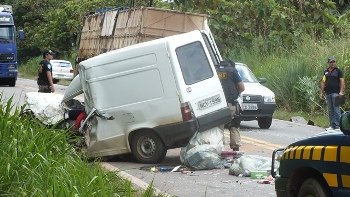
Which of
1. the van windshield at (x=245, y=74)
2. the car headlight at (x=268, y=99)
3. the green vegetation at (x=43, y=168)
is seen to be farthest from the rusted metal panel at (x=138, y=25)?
the green vegetation at (x=43, y=168)

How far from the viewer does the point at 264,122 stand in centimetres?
2088

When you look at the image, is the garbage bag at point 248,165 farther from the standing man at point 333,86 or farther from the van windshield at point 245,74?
the van windshield at point 245,74

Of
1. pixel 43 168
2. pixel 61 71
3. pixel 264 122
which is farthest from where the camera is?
pixel 61 71

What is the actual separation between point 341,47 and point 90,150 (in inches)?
603

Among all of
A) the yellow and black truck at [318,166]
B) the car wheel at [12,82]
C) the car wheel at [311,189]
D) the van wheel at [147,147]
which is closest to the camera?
the yellow and black truck at [318,166]

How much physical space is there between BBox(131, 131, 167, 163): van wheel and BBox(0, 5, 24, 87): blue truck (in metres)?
25.3

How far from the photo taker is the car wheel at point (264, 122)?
20.8 meters

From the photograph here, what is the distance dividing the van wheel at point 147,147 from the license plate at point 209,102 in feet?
2.97

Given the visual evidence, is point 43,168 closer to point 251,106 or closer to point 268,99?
point 251,106

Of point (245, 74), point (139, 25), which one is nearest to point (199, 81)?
point (245, 74)

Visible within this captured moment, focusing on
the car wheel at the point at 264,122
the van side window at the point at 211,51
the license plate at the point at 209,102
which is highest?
the van side window at the point at 211,51

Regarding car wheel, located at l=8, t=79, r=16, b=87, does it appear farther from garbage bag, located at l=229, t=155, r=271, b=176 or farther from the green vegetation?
the green vegetation

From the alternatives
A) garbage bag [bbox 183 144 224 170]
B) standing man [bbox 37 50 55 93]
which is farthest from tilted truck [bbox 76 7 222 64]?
garbage bag [bbox 183 144 224 170]

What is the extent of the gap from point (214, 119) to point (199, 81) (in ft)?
2.19
